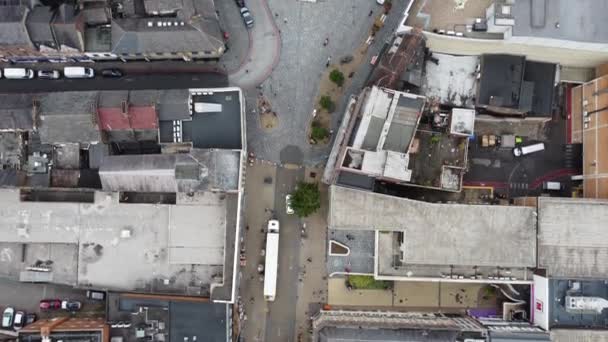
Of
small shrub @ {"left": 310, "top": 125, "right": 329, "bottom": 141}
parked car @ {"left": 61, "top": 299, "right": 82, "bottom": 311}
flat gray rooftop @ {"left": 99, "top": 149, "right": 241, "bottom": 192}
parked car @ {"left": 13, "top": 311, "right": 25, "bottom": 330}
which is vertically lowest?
parked car @ {"left": 13, "top": 311, "right": 25, "bottom": 330}

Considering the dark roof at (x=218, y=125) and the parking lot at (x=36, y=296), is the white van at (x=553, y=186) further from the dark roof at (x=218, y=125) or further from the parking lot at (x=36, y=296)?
the parking lot at (x=36, y=296)

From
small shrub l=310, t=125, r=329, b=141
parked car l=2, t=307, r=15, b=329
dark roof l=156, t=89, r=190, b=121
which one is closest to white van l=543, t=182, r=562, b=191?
small shrub l=310, t=125, r=329, b=141

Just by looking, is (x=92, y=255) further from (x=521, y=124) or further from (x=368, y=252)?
(x=521, y=124)

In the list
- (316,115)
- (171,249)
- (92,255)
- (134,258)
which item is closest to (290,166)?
(316,115)

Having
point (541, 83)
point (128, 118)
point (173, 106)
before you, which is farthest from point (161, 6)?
point (541, 83)

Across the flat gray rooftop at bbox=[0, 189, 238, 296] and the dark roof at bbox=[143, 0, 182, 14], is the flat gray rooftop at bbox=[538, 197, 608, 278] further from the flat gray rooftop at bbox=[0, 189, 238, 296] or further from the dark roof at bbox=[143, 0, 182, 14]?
the dark roof at bbox=[143, 0, 182, 14]

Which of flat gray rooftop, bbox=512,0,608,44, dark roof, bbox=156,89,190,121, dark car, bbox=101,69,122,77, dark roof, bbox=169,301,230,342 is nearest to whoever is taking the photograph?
flat gray rooftop, bbox=512,0,608,44

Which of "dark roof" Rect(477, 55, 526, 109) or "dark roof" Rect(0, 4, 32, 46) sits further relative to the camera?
"dark roof" Rect(477, 55, 526, 109)

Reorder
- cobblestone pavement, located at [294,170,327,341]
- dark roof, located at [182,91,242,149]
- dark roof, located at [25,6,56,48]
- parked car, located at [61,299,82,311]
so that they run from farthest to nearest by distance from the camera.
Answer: cobblestone pavement, located at [294,170,327,341] → parked car, located at [61,299,82,311] → dark roof, located at [182,91,242,149] → dark roof, located at [25,6,56,48]
